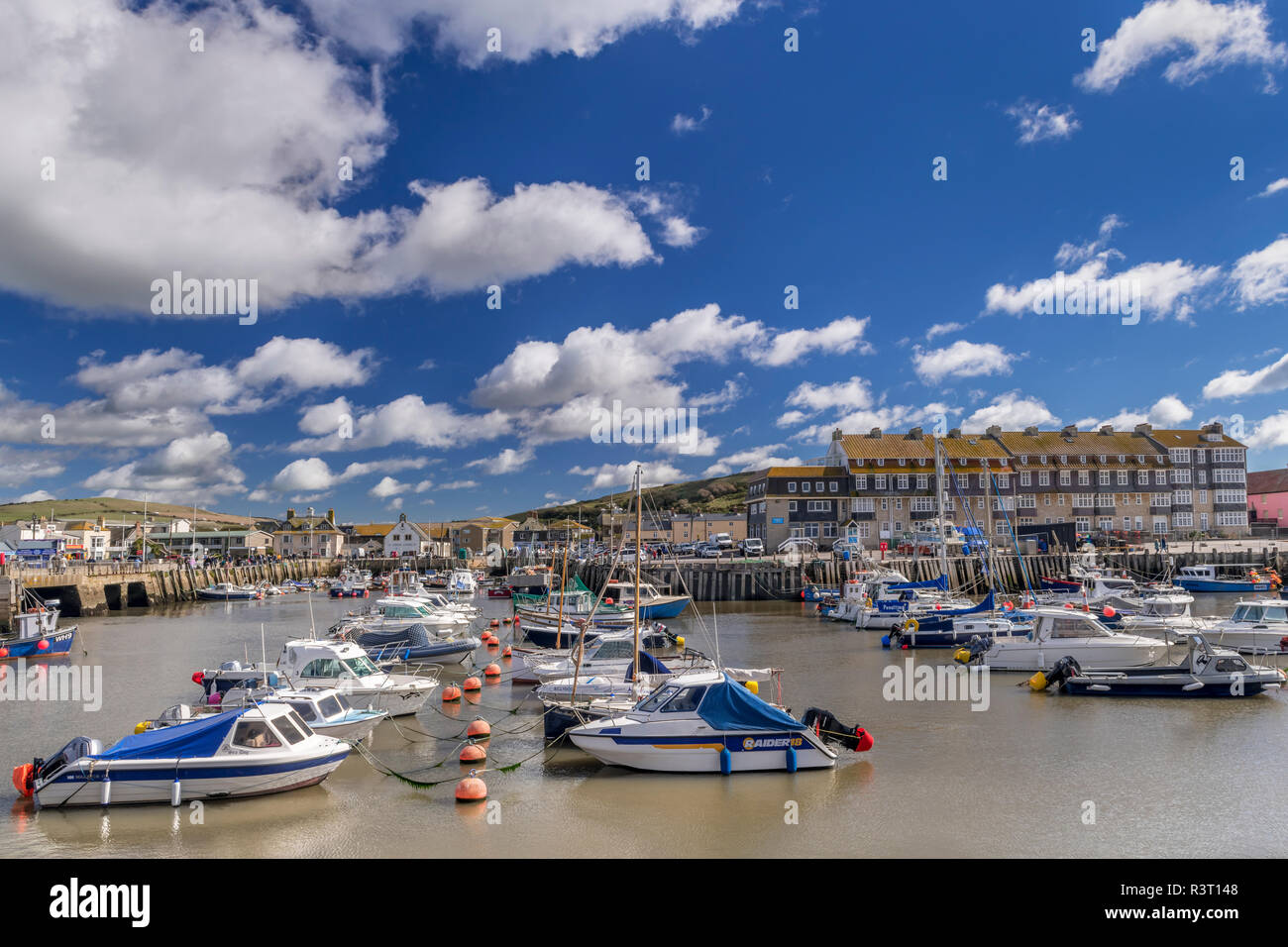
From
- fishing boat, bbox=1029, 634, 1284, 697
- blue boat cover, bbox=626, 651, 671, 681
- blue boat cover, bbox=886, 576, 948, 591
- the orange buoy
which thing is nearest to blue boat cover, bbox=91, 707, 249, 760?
the orange buoy

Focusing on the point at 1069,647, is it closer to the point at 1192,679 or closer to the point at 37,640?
the point at 1192,679

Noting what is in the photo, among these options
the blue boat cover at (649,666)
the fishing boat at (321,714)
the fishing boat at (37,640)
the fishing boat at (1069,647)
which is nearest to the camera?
the fishing boat at (321,714)

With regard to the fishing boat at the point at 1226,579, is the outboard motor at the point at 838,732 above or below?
above

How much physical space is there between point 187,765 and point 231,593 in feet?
246

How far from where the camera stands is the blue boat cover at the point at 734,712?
18.3 metres

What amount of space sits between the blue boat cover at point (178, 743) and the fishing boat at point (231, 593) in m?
73.5

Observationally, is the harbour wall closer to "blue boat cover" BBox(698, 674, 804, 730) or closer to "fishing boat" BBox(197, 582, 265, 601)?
"fishing boat" BBox(197, 582, 265, 601)

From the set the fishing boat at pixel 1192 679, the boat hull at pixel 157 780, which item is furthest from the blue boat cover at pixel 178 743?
the fishing boat at pixel 1192 679

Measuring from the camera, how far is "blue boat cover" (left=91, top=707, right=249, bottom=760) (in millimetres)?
16359

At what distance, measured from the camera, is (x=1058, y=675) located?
28.3 meters

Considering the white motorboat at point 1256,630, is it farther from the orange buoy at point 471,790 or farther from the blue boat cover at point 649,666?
the orange buoy at point 471,790

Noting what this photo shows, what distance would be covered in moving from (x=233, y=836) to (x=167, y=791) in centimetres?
233

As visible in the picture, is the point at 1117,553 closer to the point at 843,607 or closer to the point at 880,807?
the point at 843,607

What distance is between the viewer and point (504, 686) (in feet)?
104
